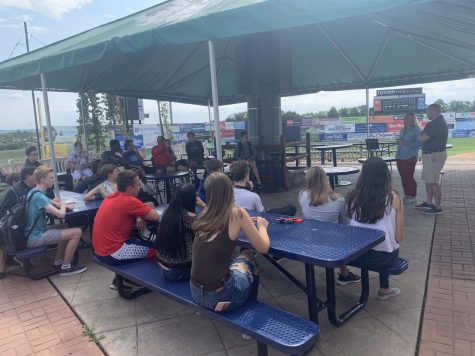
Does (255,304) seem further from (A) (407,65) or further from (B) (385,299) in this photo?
(A) (407,65)

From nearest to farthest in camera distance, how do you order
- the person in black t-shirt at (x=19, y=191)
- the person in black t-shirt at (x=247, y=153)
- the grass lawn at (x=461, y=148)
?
the person in black t-shirt at (x=19, y=191)
the person in black t-shirt at (x=247, y=153)
the grass lawn at (x=461, y=148)

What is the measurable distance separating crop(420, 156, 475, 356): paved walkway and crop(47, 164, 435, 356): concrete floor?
10cm

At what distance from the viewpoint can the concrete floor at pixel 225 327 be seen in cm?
252

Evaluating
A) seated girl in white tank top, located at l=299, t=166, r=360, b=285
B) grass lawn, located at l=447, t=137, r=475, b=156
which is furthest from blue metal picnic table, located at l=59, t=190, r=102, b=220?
grass lawn, located at l=447, t=137, r=475, b=156

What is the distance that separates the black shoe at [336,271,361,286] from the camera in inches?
131

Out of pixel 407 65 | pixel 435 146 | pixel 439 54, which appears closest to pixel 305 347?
pixel 435 146

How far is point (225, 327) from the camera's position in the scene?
2799mm

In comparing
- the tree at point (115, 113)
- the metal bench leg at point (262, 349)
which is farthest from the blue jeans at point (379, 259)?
the tree at point (115, 113)

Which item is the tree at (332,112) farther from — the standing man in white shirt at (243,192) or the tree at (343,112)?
the standing man in white shirt at (243,192)

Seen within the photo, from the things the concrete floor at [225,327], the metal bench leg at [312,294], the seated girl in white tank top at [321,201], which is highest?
the seated girl in white tank top at [321,201]

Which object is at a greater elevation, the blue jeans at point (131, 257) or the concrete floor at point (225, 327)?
the blue jeans at point (131, 257)

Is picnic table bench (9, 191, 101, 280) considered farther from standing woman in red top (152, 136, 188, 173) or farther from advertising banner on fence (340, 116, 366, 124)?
advertising banner on fence (340, 116, 366, 124)

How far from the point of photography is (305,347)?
1.87 metres

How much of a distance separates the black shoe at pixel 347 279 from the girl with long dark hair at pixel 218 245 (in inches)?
55.0
